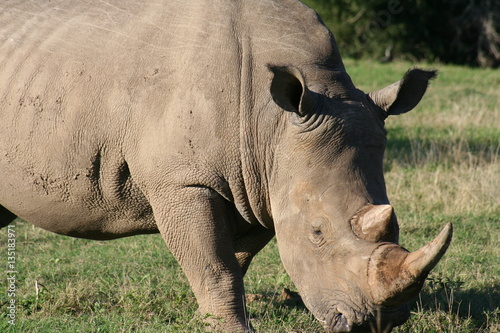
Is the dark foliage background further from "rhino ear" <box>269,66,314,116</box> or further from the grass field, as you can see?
"rhino ear" <box>269,66,314,116</box>

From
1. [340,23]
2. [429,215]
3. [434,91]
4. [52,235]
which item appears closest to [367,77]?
[434,91]

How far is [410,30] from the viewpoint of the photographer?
26.1 metres

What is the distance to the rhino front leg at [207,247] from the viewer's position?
4641 millimetres

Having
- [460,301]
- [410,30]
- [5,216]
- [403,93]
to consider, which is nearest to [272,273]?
[460,301]

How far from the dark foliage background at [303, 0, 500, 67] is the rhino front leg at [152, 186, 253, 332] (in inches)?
854

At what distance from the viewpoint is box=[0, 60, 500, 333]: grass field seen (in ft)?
17.5

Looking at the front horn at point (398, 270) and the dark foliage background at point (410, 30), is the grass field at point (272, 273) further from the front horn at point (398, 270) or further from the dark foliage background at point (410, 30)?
the dark foliage background at point (410, 30)

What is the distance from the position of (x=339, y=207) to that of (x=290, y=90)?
70 centimetres

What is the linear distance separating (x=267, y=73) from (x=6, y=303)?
8.80 ft

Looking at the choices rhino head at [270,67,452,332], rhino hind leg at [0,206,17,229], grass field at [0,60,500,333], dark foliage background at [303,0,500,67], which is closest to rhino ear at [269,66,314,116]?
rhino head at [270,67,452,332]

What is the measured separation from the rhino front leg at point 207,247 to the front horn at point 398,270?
1053mm

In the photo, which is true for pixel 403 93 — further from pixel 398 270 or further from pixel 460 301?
pixel 460 301

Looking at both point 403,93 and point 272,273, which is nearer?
point 403,93

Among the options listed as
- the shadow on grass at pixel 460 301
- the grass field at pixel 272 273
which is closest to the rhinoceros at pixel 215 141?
the grass field at pixel 272 273
